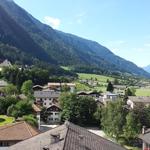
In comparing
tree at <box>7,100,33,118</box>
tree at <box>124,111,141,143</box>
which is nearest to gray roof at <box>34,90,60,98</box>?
tree at <box>7,100,33,118</box>

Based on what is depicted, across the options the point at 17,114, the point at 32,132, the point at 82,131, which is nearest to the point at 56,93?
the point at 17,114

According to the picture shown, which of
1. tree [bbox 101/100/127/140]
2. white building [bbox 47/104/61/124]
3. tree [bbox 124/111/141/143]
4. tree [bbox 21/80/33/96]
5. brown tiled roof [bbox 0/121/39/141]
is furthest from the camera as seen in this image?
tree [bbox 21/80/33/96]

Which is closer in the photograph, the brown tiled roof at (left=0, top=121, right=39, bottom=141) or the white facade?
the brown tiled roof at (left=0, top=121, right=39, bottom=141)

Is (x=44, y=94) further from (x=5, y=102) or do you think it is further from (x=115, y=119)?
(x=115, y=119)

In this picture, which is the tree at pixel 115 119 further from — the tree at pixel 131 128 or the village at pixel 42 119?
the tree at pixel 131 128

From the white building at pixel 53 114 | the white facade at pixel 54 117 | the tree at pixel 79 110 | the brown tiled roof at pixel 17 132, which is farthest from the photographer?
the white building at pixel 53 114

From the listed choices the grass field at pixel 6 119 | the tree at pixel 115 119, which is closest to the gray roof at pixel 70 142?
the grass field at pixel 6 119

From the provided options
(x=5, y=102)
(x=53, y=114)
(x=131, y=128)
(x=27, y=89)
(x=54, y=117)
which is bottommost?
(x=131, y=128)

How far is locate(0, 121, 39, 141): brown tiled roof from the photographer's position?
187 ft

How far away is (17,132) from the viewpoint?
5856 cm

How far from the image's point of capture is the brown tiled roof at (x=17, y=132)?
57000 mm

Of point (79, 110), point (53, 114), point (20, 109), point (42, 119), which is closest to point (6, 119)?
point (20, 109)

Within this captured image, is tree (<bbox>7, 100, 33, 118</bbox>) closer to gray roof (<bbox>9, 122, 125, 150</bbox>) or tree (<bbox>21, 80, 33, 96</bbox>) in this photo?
tree (<bbox>21, 80, 33, 96</bbox>)

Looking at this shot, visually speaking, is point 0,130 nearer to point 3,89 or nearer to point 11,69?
point 3,89
